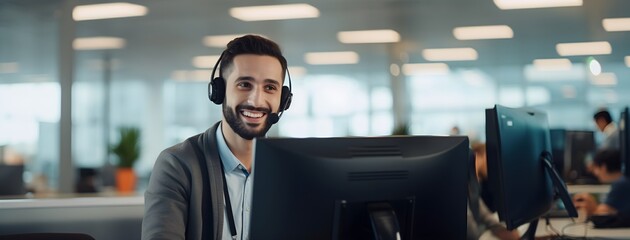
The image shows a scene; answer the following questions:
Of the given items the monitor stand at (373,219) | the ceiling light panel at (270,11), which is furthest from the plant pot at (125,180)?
the monitor stand at (373,219)

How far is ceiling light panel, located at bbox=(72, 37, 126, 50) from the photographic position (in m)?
8.39

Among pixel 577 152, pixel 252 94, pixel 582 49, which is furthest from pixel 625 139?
pixel 582 49

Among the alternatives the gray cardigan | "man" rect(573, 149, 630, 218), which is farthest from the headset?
"man" rect(573, 149, 630, 218)

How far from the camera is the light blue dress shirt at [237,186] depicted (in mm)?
1922

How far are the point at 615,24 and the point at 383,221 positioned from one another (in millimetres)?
7484

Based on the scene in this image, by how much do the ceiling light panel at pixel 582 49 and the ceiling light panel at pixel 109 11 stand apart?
4612 mm

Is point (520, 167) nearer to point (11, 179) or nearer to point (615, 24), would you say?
point (11, 179)

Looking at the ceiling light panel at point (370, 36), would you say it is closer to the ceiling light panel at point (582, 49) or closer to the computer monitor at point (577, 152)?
the ceiling light panel at point (582, 49)

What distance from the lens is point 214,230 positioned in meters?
1.83

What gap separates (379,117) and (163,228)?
7.23 metres

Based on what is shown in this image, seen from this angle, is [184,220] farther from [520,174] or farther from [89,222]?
[520,174]

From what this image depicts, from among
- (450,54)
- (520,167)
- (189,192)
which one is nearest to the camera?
(189,192)

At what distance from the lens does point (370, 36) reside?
8711 mm

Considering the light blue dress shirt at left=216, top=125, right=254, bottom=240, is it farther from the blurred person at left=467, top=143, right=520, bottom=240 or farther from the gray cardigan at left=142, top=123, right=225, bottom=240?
the blurred person at left=467, top=143, right=520, bottom=240
